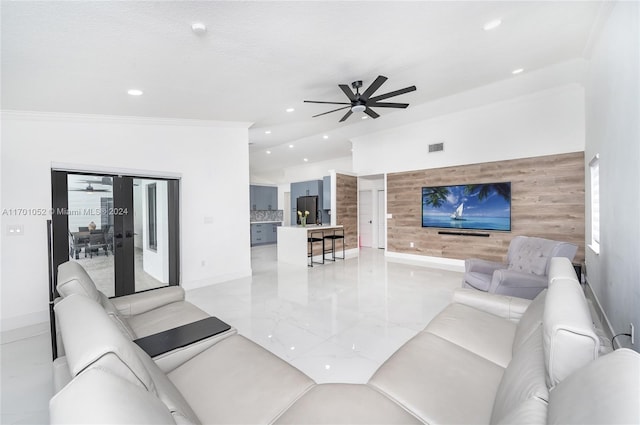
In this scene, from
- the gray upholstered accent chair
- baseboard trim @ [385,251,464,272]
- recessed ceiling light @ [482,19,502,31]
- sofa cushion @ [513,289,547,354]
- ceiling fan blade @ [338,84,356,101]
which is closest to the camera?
sofa cushion @ [513,289,547,354]

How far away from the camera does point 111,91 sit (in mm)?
3285

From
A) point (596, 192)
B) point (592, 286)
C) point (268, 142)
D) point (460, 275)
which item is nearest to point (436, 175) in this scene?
point (460, 275)

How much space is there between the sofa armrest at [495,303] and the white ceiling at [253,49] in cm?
256

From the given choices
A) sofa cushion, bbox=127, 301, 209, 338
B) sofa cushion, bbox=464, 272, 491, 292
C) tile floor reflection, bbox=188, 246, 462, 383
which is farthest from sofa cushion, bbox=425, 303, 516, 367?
sofa cushion, bbox=127, 301, 209, 338

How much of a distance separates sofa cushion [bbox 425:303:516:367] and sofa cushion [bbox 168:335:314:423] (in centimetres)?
109

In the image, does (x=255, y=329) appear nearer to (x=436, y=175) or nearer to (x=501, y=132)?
(x=436, y=175)

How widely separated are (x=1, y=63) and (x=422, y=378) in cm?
426

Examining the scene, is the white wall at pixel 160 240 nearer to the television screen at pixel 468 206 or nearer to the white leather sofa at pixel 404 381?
the white leather sofa at pixel 404 381

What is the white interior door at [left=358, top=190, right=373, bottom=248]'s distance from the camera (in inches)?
370

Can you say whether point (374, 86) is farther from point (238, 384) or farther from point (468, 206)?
point (468, 206)

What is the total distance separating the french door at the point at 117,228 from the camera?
146 inches

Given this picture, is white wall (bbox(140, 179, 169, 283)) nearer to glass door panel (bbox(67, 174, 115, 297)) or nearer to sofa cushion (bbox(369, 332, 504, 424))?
glass door panel (bbox(67, 174, 115, 297))

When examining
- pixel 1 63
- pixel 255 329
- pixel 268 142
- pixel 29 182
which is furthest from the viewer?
pixel 268 142

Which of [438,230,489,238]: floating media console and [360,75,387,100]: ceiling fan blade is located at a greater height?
[360,75,387,100]: ceiling fan blade
